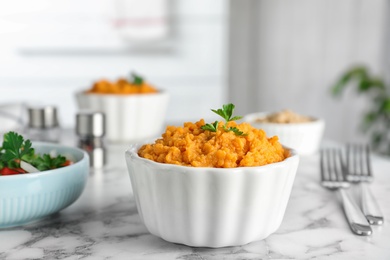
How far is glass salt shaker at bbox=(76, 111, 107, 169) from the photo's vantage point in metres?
1.44

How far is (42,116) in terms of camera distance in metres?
1.56

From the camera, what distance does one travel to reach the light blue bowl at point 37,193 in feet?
3.01

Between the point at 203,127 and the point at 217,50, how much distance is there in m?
2.66

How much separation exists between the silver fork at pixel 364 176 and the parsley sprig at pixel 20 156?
0.59 m

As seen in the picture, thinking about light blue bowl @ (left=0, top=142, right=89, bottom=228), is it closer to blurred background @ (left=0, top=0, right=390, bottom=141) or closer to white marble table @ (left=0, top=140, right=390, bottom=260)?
white marble table @ (left=0, top=140, right=390, bottom=260)

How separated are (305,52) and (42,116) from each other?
2.69 metres

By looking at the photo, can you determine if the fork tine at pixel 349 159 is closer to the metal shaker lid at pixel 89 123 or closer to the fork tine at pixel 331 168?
the fork tine at pixel 331 168

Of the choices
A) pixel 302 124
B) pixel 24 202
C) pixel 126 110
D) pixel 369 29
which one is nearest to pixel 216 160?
pixel 24 202

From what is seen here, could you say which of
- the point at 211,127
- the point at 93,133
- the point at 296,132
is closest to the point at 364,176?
the point at 296,132

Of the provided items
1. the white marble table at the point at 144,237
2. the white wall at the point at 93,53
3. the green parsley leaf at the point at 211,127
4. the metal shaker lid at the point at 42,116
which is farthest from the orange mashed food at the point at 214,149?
the white wall at the point at 93,53

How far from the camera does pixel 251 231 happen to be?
861mm

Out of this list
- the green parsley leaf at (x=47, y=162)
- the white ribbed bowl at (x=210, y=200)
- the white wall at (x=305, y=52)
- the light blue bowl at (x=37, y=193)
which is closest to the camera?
the white ribbed bowl at (x=210, y=200)

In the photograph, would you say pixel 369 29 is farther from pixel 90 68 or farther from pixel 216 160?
pixel 216 160

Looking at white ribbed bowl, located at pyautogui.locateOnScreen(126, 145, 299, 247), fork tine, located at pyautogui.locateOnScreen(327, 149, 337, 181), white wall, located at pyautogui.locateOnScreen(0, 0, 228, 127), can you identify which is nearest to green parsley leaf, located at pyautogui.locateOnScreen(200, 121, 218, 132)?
white ribbed bowl, located at pyautogui.locateOnScreen(126, 145, 299, 247)
